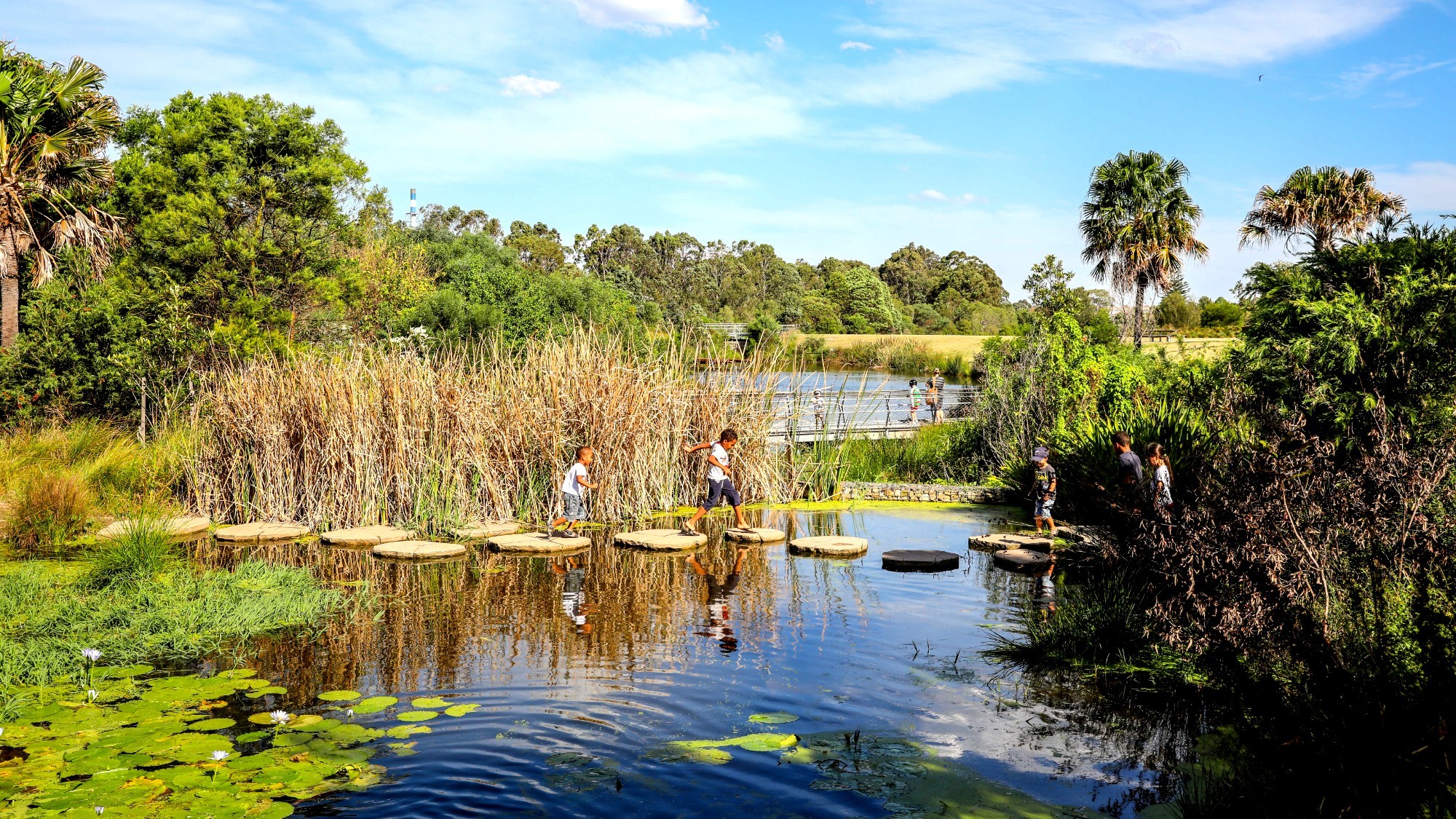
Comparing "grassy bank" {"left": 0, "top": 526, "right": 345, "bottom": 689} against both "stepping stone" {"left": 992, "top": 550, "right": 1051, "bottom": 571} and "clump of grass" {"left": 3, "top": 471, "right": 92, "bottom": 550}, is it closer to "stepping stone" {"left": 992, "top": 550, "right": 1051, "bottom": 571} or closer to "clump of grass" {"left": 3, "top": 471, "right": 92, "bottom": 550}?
"clump of grass" {"left": 3, "top": 471, "right": 92, "bottom": 550}

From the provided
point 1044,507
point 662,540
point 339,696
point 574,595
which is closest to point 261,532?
point 662,540

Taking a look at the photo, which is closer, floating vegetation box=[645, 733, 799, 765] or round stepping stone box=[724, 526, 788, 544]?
Answer: floating vegetation box=[645, 733, 799, 765]

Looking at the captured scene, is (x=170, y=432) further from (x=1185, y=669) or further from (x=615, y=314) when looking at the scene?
(x=615, y=314)

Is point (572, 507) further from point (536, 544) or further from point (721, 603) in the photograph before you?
point (721, 603)

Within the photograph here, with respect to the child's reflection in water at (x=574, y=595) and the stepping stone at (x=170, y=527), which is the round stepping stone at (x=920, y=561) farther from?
the stepping stone at (x=170, y=527)

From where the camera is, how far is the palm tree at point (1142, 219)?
35500 millimetres

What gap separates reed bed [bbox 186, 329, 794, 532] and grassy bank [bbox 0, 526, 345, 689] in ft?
9.51

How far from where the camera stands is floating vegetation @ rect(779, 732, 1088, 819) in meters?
4.41

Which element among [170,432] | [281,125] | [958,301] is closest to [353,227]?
[281,125]

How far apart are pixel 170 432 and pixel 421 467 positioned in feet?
15.3

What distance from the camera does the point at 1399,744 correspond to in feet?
12.3

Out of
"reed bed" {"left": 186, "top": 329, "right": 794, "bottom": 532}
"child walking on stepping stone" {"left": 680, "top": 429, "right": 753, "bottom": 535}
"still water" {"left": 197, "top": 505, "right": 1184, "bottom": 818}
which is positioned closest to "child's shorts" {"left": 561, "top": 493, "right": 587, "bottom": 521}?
"reed bed" {"left": 186, "top": 329, "right": 794, "bottom": 532}

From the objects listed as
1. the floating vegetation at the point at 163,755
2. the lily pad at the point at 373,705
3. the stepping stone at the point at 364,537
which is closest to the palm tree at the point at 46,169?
the stepping stone at the point at 364,537

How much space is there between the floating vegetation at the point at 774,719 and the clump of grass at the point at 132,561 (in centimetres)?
565
